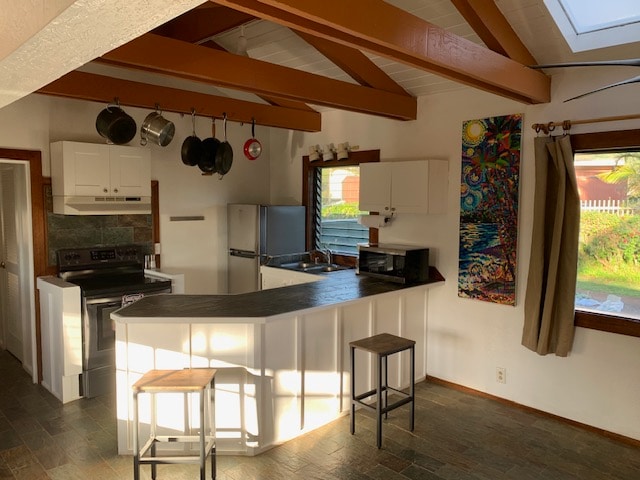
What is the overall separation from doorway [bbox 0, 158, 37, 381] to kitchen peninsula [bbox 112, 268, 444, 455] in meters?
1.66

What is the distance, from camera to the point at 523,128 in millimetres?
3646

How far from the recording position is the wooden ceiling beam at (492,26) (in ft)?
9.53

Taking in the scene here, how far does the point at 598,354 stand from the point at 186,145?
348cm

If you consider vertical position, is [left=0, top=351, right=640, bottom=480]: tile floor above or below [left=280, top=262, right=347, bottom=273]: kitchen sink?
below

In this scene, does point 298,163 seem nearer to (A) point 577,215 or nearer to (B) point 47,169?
(B) point 47,169

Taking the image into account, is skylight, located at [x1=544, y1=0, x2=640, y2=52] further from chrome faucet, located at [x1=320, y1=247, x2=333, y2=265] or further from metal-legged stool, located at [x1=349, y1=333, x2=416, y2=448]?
chrome faucet, located at [x1=320, y1=247, x2=333, y2=265]

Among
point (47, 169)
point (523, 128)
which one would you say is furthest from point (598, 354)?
point (47, 169)

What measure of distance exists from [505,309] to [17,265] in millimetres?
4118

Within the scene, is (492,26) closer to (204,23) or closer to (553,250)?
(553,250)

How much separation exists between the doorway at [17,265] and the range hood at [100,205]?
319 millimetres

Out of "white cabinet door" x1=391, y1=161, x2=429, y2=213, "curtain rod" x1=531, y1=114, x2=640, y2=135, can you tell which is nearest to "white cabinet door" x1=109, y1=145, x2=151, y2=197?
"white cabinet door" x1=391, y1=161, x2=429, y2=213

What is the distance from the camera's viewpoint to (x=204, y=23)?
3.66 metres

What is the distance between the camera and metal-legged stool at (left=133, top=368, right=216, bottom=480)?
2521 millimetres

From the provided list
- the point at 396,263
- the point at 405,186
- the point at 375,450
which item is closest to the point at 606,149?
the point at 405,186
